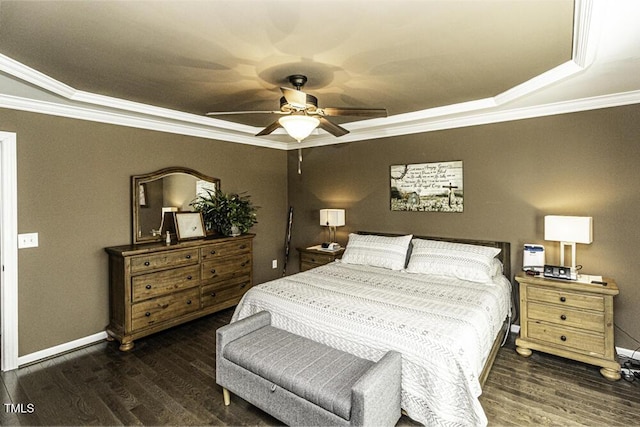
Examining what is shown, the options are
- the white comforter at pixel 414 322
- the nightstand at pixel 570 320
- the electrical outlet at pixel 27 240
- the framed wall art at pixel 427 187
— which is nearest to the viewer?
the white comforter at pixel 414 322

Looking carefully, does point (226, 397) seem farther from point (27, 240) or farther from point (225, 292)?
point (27, 240)

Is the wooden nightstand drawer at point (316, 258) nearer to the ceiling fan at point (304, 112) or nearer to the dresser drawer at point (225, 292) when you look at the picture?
the dresser drawer at point (225, 292)

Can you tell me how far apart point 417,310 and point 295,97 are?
1.79 m

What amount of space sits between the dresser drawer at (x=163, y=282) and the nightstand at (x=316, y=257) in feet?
5.04

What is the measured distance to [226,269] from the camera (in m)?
4.28

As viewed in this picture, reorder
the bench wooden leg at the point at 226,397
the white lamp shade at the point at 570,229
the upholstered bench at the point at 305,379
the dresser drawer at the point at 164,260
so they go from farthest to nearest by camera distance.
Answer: the dresser drawer at the point at 164,260, the white lamp shade at the point at 570,229, the bench wooden leg at the point at 226,397, the upholstered bench at the point at 305,379

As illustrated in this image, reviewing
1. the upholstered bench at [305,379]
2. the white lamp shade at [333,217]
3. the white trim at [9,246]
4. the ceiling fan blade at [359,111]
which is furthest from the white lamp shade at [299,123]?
the white trim at [9,246]

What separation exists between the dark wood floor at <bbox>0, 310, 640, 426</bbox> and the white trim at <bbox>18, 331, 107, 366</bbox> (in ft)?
0.30

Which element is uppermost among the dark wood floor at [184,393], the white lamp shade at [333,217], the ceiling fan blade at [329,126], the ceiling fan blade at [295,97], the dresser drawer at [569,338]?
the ceiling fan blade at [295,97]

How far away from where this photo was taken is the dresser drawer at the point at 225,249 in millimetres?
4027

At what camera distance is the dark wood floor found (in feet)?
7.43

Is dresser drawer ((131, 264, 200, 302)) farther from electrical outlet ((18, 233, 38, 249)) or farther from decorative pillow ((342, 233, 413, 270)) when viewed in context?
decorative pillow ((342, 233, 413, 270))

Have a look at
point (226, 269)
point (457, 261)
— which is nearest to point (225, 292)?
point (226, 269)

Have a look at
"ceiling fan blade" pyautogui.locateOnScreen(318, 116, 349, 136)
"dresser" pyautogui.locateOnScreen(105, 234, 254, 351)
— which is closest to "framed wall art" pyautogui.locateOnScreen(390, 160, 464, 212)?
"ceiling fan blade" pyautogui.locateOnScreen(318, 116, 349, 136)
